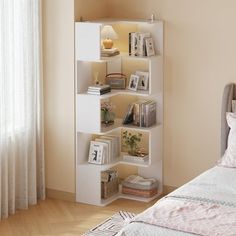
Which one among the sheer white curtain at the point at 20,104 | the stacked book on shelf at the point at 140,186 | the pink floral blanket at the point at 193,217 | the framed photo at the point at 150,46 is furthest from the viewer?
the stacked book on shelf at the point at 140,186

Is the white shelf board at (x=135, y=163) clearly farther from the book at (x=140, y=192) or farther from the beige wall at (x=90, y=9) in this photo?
the beige wall at (x=90, y=9)

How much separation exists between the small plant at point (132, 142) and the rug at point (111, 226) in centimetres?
65

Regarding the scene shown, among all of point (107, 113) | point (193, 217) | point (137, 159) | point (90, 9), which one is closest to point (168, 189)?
point (137, 159)

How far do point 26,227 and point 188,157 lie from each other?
1.55m

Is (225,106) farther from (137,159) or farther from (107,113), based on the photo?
(107,113)

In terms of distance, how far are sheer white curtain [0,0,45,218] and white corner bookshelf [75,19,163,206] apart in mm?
344

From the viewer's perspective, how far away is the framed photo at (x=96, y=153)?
588 centimetres

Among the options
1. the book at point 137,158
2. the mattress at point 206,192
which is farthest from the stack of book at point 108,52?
the mattress at point 206,192

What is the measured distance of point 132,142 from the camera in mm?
6047

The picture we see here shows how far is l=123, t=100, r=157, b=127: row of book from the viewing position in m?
5.92

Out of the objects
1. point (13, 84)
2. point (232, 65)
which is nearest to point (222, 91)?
point (232, 65)

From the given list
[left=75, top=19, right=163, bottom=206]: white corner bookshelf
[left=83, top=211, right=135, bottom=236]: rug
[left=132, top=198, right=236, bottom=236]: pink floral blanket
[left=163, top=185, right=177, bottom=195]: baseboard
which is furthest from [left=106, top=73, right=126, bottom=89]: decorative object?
[left=132, top=198, right=236, bottom=236]: pink floral blanket

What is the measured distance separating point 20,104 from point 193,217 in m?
2.12

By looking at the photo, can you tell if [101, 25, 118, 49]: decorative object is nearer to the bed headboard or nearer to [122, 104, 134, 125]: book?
[122, 104, 134, 125]: book
